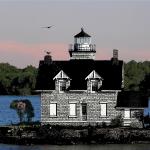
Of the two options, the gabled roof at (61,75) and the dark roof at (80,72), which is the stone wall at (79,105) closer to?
the dark roof at (80,72)

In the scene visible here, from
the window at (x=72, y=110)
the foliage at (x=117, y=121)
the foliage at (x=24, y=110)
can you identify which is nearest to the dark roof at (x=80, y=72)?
the window at (x=72, y=110)

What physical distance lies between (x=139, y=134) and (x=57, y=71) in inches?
401

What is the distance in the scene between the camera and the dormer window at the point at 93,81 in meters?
90.9

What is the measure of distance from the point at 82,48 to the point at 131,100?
704 cm

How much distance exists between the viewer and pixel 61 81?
300 ft

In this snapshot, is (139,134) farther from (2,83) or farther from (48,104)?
(2,83)

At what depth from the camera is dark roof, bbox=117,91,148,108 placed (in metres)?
90.3

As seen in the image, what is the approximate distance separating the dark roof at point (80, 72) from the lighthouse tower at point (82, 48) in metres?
1.18

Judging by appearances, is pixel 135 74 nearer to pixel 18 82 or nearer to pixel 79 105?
pixel 18 82

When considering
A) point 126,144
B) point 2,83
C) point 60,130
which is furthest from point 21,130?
point 2,83

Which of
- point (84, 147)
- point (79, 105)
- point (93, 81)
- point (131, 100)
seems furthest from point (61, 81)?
point (84, 147)

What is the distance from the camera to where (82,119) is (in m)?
90.9

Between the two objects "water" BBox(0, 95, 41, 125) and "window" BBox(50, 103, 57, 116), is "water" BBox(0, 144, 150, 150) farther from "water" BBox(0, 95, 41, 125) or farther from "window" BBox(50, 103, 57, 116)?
"water" BBox(0, 95, 41, 125)

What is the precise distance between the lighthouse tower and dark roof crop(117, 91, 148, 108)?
17.6 feet
